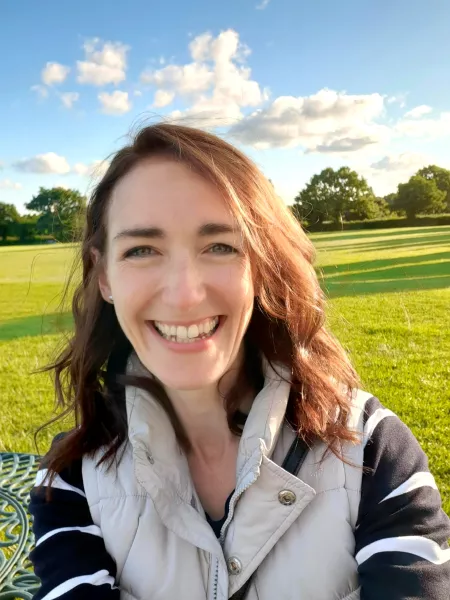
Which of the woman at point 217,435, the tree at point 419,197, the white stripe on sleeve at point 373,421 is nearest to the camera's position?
the woman at point 217,435

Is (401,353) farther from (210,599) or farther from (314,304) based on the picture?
(210,599)

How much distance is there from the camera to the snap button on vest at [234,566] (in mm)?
1565

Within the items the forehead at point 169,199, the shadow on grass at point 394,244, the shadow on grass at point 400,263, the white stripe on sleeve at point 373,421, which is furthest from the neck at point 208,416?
the shadow on grass at point 394,244

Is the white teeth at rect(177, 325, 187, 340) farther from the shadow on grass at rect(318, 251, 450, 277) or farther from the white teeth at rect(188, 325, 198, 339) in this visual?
the shadow on grass at rect(318, 251, 450, 277)

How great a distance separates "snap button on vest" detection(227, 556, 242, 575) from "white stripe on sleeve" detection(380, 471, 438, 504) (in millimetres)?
438

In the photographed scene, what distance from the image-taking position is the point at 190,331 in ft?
5.62

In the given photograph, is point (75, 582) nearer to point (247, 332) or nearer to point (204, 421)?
point (204, 421)

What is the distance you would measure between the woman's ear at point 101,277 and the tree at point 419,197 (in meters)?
40.8

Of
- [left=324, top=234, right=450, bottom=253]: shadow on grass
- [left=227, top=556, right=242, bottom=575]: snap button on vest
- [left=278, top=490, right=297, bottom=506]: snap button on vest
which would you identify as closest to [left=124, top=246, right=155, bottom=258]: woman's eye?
[left=278, top=490, right=297, bottom=506]: snap button on vest

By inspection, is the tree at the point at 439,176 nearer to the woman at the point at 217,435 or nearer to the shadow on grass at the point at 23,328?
the shadow on grass at the point at 23,328

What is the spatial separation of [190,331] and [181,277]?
17 centimetres

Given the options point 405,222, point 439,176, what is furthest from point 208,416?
point 439,176

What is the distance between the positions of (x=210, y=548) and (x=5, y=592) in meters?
1.15

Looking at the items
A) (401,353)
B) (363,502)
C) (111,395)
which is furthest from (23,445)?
(401,353)
